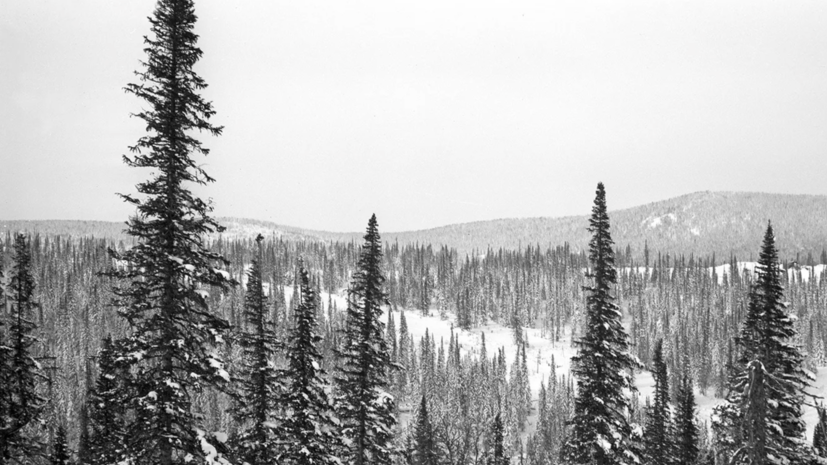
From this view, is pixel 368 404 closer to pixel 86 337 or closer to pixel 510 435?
pixel 510 435

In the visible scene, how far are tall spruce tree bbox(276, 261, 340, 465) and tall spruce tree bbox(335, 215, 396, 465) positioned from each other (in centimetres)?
84

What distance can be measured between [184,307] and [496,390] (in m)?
121

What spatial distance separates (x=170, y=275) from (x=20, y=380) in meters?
11.1

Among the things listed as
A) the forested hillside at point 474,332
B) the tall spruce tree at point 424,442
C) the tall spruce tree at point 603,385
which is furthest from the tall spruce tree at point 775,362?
the forested hillside at point 474,332

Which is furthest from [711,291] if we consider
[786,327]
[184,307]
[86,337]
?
[184,307]

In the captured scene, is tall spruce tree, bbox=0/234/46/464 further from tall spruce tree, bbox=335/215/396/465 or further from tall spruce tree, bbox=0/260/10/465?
tall spruce tree, bbox=335/215/396/465

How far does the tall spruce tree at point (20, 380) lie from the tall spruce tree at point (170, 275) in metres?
7.07

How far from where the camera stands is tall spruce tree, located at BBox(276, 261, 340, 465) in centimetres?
2092

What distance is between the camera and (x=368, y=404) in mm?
22766

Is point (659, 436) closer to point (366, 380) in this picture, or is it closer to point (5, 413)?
point (366, 380)

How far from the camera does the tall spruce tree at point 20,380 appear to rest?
59.8 ft

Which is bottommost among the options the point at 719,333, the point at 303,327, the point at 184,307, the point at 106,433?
the point at 719,333

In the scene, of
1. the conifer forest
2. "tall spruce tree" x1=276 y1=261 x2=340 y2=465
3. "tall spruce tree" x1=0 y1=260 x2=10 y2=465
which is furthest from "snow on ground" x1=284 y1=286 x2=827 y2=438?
"tall spruce tree" x1=0 y1=260 x2=10 y2=465

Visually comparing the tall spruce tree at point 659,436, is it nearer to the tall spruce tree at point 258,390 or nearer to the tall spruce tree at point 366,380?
the tall spruce tree at point 366,380
